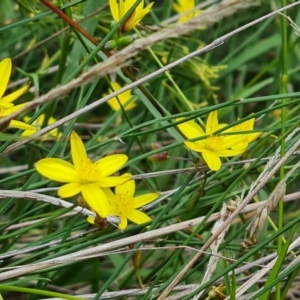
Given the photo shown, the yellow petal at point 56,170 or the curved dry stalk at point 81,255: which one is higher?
the yellow petal at point 56,170

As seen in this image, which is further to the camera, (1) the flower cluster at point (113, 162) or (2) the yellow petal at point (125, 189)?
(2) the yellow petal at point (125, 189)

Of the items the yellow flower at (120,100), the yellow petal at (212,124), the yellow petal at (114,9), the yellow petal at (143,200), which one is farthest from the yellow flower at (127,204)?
the yellow flower at (120,100)

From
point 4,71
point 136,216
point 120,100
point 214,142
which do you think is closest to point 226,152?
point 214,142

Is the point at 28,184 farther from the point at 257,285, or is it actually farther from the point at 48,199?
the point at 257,285

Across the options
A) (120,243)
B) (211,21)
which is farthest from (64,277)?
(211,21)

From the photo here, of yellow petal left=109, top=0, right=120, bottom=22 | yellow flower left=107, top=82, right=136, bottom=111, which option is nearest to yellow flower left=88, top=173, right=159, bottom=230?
yellow petal left=109, top=0, right=120, bottom=22

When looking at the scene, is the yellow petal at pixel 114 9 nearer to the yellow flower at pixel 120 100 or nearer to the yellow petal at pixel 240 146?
the yellow petal at pixel 240 146
